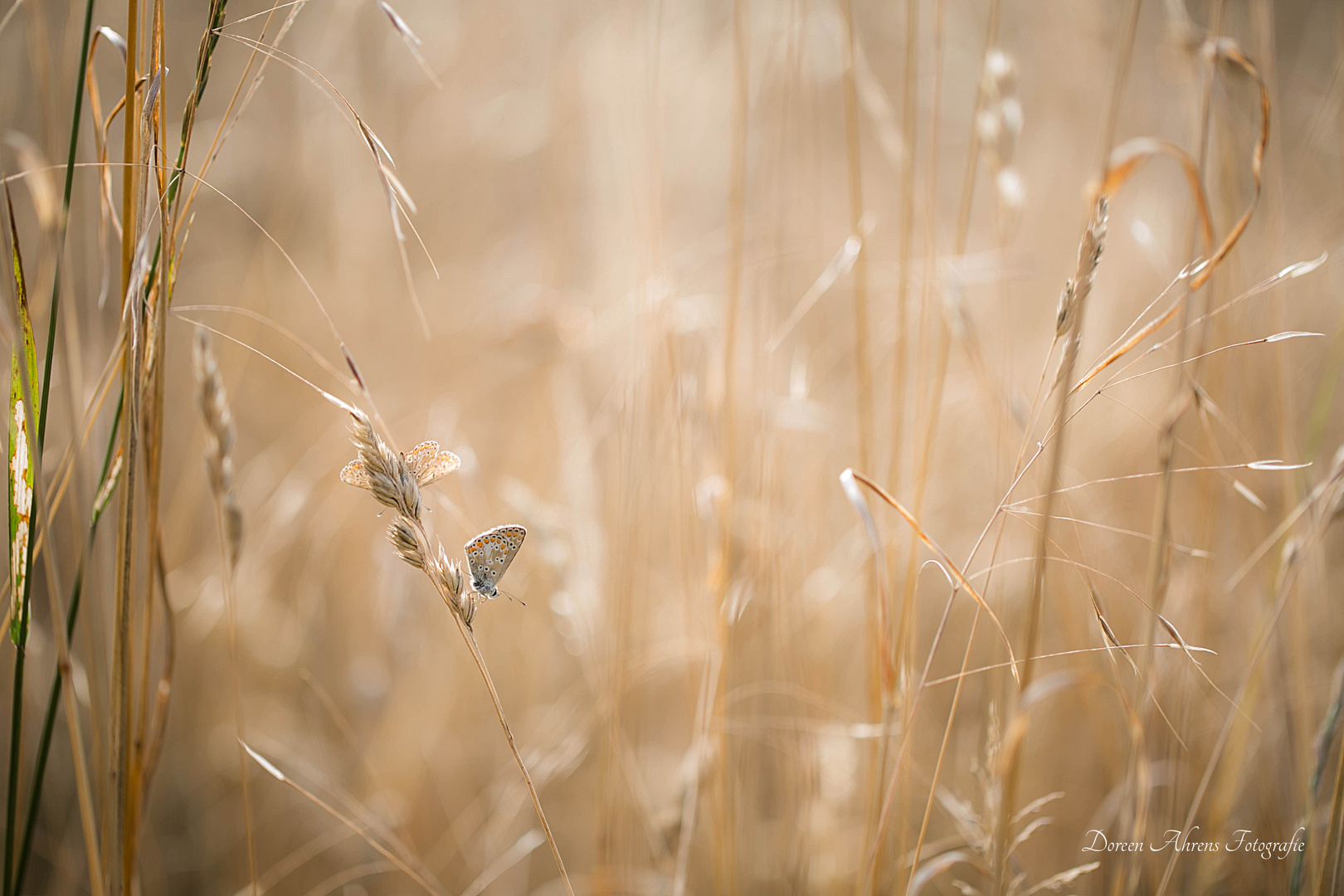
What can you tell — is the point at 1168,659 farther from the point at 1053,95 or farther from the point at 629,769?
the point at 1053,95

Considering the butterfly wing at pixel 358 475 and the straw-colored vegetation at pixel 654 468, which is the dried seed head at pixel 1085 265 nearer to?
the straw-colored vegetation at pixel 654 468

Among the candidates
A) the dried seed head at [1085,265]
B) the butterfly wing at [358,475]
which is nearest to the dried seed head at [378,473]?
the butterfly wing at [358,475]

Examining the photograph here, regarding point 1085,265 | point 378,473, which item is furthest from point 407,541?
point 1085,265

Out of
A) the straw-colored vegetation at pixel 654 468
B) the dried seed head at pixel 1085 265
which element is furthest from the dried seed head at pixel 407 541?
the dried seed head at pixel 1085 265

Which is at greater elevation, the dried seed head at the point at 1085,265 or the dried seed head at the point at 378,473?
the dried seed head at the point at 1085,265

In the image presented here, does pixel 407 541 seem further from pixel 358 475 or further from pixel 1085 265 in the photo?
pixel 1085 265

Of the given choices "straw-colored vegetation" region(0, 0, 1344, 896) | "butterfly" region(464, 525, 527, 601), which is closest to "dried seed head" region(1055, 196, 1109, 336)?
"straw-colored vegetation" region(0, 0, 1344, 896)
